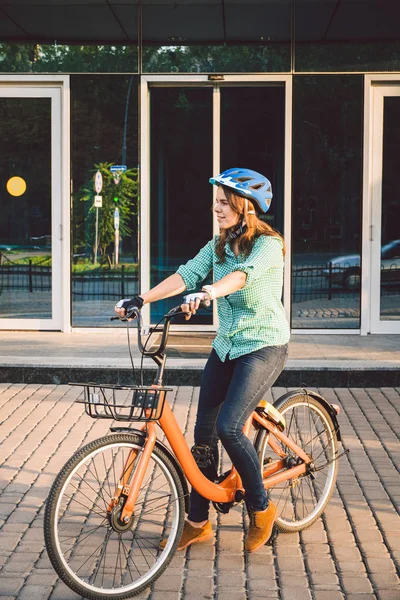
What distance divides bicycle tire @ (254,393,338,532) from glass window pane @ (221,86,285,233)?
729cm

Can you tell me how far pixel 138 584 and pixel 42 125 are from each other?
8.96 m

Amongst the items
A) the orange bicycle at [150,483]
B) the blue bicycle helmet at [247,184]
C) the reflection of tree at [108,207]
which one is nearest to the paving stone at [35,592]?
the orange bicycle at [150,483]

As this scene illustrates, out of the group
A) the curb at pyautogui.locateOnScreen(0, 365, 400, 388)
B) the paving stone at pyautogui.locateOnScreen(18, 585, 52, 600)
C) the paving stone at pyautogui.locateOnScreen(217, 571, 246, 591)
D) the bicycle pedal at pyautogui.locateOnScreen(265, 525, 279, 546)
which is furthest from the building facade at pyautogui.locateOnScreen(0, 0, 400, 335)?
the paving stone at pyautogui.locateOnScreen(18, 585, 52, 600)

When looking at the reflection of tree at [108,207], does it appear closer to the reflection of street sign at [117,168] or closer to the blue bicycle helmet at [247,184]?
the reflection of street sign at [117,168]

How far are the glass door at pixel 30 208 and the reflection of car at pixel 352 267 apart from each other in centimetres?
339

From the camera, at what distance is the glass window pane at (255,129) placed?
1243 cm

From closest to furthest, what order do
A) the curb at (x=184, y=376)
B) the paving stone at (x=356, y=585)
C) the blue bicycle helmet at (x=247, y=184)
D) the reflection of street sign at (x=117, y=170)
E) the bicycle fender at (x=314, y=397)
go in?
1. the paving stone at (x=356, y=585)
2. the blue bicycle helmet at (x=247, y=184)
3. the bicycle fender at (x=314, y=397)
4. the curb at (x=184, y=376)
5. the reflection of street sign at (x=117, y=170)

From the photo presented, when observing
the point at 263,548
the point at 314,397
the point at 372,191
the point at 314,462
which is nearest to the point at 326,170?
the point at 372,191

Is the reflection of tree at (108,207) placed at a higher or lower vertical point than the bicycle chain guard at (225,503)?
higher

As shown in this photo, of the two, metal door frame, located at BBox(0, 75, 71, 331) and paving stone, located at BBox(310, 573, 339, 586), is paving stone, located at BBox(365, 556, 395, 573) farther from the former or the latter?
metal door frame, located at BBox(0, 75, 71, 331)

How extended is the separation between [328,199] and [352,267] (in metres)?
0.87

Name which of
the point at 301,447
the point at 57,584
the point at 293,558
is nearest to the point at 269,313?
the point at 301,447

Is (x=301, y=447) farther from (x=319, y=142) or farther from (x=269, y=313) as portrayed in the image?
(x=319, y=142)

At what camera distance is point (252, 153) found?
40.9 ft
